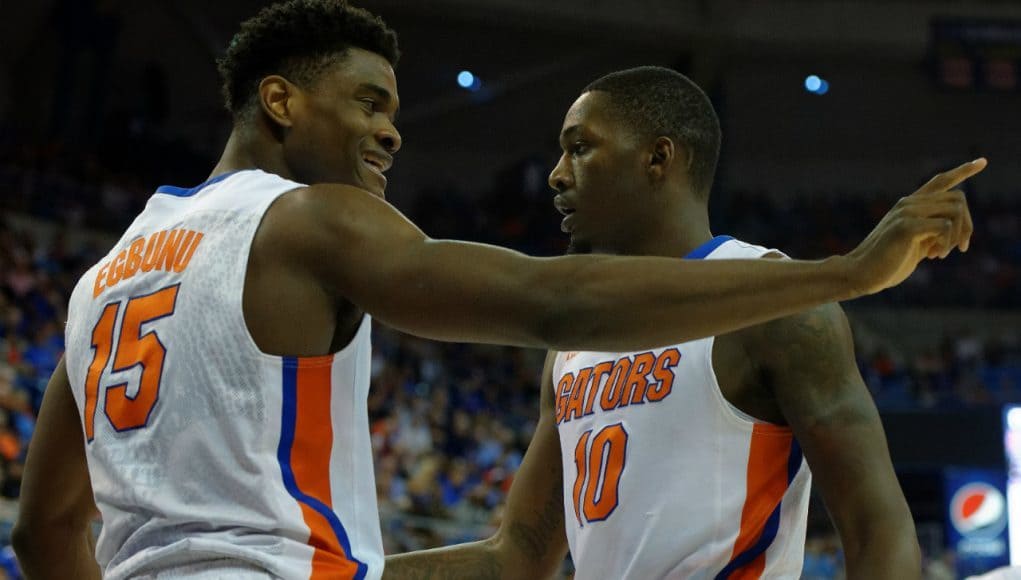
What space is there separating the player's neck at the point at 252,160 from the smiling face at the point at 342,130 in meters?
0.02

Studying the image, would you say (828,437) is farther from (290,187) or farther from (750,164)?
(750,164)

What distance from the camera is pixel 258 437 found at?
2.24m

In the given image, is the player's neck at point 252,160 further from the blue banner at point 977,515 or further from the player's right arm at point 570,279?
the blue banner at point 977,515

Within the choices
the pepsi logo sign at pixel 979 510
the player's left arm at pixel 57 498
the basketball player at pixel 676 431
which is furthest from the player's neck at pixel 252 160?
the pepsi logo sign at pixel 979 510

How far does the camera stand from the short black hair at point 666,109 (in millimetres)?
3520

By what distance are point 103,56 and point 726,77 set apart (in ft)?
37.0

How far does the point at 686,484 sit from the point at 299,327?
1213mm

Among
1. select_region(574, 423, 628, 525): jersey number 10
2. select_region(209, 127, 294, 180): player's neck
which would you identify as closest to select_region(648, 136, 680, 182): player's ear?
select_region(574, 423, 628, 525): jersey number 10

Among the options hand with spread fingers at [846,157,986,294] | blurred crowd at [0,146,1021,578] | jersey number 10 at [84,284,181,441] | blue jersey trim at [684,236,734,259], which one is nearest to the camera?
hand with spread fingers at [846,157,986,294]

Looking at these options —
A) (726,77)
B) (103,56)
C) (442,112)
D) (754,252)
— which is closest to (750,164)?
(726,77)

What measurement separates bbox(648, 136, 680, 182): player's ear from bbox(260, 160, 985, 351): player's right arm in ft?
4.18

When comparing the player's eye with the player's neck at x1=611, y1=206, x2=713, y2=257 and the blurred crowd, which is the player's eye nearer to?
the player's neck at x1=611, y1=206, x2=713, y2=257

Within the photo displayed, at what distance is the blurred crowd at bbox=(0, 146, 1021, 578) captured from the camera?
37.5 ft

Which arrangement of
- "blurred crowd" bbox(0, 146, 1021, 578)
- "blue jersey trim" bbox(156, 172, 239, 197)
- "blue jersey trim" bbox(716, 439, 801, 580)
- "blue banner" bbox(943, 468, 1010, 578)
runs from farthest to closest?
"blue banner" bbox(943, 468, 1010, 578) → "blurred crowd" bbox(0, 146, 1021, 578) → "blue jersey trim" bbox(716, 439, 801, 580) → "blue jersey trim" bbox(156, 172, 239, 197)
